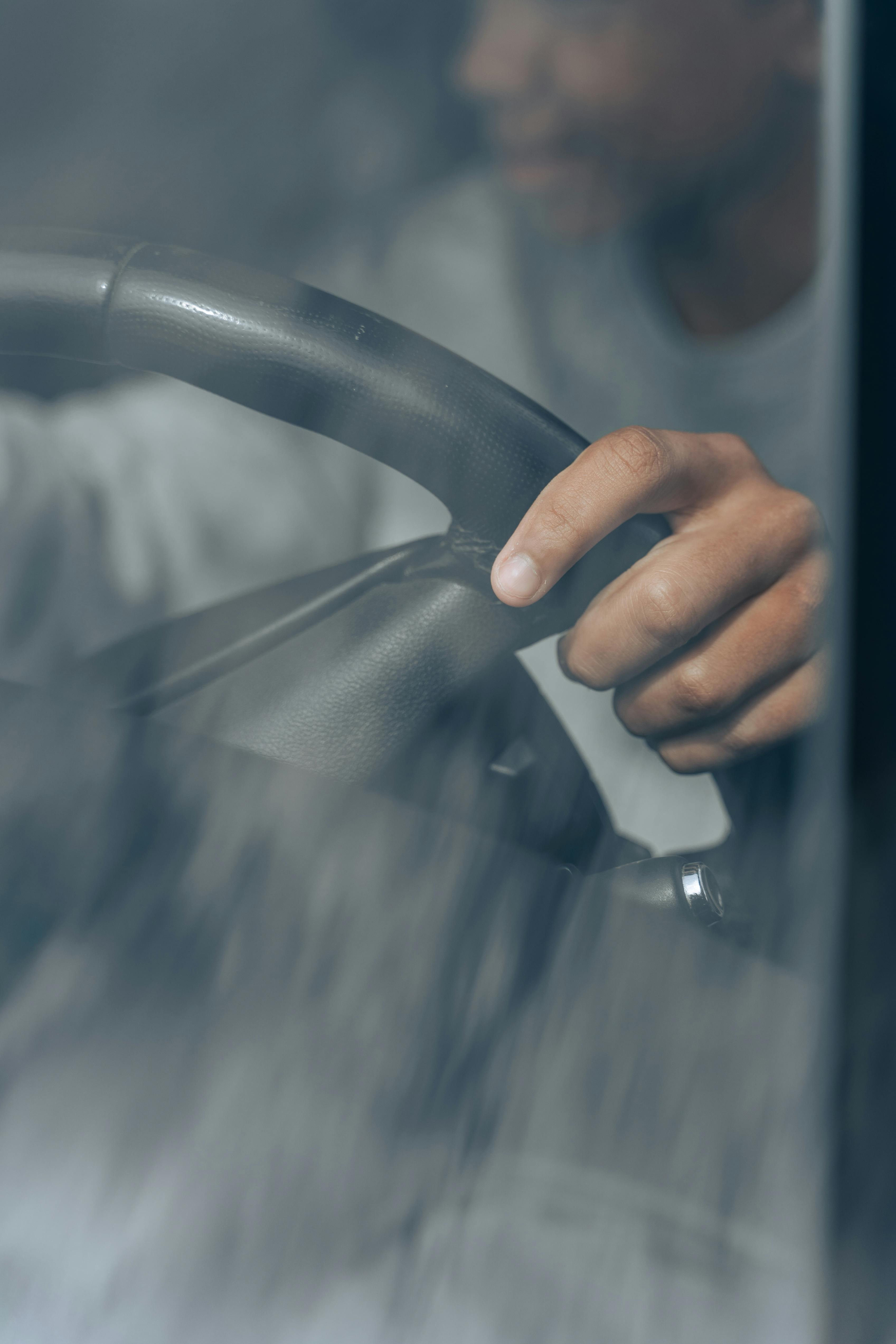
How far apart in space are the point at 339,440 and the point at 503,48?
85 cm

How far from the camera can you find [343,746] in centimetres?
33

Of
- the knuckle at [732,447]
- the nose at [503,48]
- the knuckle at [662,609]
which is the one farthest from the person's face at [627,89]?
the knuckle at [662,609]

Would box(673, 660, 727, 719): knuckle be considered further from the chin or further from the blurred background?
the chin

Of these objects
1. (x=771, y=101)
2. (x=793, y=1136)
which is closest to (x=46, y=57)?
(x=771, y=101)

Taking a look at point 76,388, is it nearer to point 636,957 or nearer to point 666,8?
point 666,8

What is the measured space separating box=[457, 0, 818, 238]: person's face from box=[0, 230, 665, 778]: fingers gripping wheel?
0.72 m

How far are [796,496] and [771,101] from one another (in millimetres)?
757

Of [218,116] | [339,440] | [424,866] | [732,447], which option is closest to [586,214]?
[218,116]

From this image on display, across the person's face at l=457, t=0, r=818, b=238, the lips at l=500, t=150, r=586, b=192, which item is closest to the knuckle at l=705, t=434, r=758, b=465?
the person's face at l=457, t=0, r=818, b=238

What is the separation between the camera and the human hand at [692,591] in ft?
1.13

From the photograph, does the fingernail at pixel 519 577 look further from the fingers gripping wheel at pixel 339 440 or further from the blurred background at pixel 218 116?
the blurred background at pixel 218 116

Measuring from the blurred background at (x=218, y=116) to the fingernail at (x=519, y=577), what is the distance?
0.38 meters

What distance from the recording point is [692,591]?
0.37m

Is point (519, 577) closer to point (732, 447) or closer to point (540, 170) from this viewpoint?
point (732, 447)
